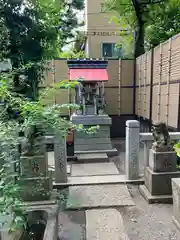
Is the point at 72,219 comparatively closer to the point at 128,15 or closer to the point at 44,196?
the point at 44,196

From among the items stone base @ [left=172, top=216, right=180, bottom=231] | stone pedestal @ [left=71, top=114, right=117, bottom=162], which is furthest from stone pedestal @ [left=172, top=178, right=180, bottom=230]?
stone pedestal @ [left=71, top=114, right=117, bottom=162]

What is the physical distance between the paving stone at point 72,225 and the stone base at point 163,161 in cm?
120

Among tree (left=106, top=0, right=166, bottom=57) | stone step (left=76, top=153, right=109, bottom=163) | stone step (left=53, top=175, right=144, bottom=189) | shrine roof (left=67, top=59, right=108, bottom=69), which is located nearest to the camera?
stone step (left=53, top=175, right=144, bottom=189)

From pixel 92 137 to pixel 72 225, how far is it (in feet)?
11.2

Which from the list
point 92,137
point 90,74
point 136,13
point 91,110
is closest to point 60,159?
point 92,137

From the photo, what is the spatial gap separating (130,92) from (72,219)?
5641 mm

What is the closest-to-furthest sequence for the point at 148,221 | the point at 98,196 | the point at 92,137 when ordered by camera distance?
the point at 148,221 < the point at 98,196 < the point at 92,137

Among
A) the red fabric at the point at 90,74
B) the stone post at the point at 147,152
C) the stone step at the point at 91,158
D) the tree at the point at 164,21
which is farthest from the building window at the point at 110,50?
the stone post at the point at 147,152

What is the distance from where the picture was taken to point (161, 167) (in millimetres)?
2928

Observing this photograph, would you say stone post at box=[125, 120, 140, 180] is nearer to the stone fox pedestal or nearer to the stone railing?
the stone railing

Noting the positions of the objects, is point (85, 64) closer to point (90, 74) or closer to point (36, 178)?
point (90, 74)

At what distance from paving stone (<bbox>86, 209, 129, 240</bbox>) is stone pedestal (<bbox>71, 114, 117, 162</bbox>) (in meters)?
2.95

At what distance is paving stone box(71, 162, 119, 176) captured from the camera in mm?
4242

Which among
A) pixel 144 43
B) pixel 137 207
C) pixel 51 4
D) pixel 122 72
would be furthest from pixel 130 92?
pixel 137 207
